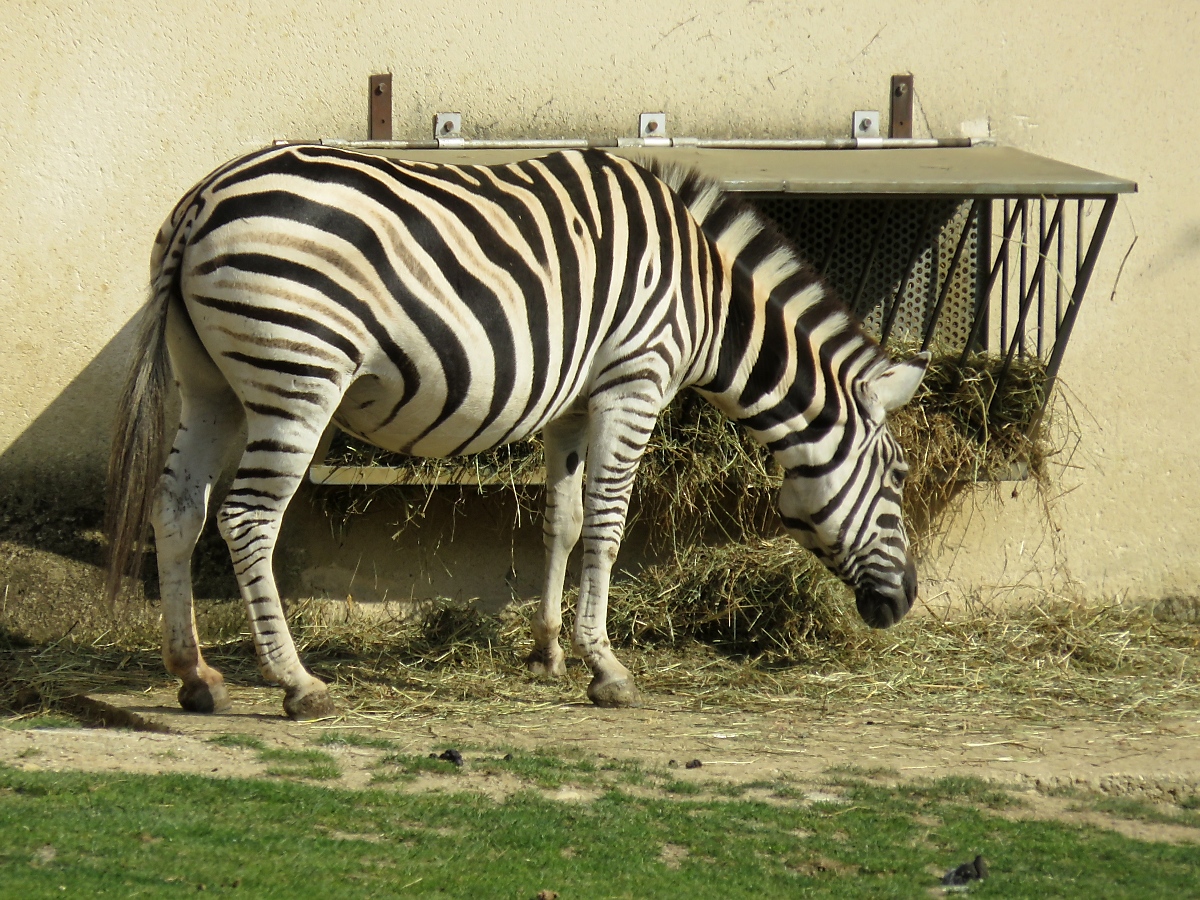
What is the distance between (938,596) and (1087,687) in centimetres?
118

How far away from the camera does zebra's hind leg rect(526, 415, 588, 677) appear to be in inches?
225

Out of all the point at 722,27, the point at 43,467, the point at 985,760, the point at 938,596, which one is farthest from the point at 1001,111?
the point at 43,467

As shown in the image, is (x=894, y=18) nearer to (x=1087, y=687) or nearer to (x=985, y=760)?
(x=1087, y=687)

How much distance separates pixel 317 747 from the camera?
430cm

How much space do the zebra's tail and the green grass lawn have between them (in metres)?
1.07

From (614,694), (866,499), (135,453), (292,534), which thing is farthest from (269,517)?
(866,499)

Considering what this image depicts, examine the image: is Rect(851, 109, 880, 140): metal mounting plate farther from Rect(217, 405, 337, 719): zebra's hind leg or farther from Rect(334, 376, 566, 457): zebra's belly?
Rect(217, 405, 337, 719): zebra's hind leg

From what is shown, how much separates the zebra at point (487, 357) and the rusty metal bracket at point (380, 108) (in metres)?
1.60

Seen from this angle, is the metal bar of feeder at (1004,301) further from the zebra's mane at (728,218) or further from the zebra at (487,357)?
the zebra's mane at (728,218)

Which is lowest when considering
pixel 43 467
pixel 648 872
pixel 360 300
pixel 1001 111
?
pixel 648 872

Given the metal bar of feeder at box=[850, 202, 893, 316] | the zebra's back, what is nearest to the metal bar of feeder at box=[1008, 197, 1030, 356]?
the metal bar of feeder at box=[850, 202, 893, 316]

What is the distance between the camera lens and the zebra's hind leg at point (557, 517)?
5.72 meters

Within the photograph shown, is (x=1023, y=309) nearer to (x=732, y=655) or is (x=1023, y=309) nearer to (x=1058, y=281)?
(x=1058, y=281)

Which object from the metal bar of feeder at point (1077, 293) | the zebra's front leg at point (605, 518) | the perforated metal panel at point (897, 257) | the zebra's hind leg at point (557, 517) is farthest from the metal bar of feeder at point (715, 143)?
the zebra's front leg at point (605, 518)
